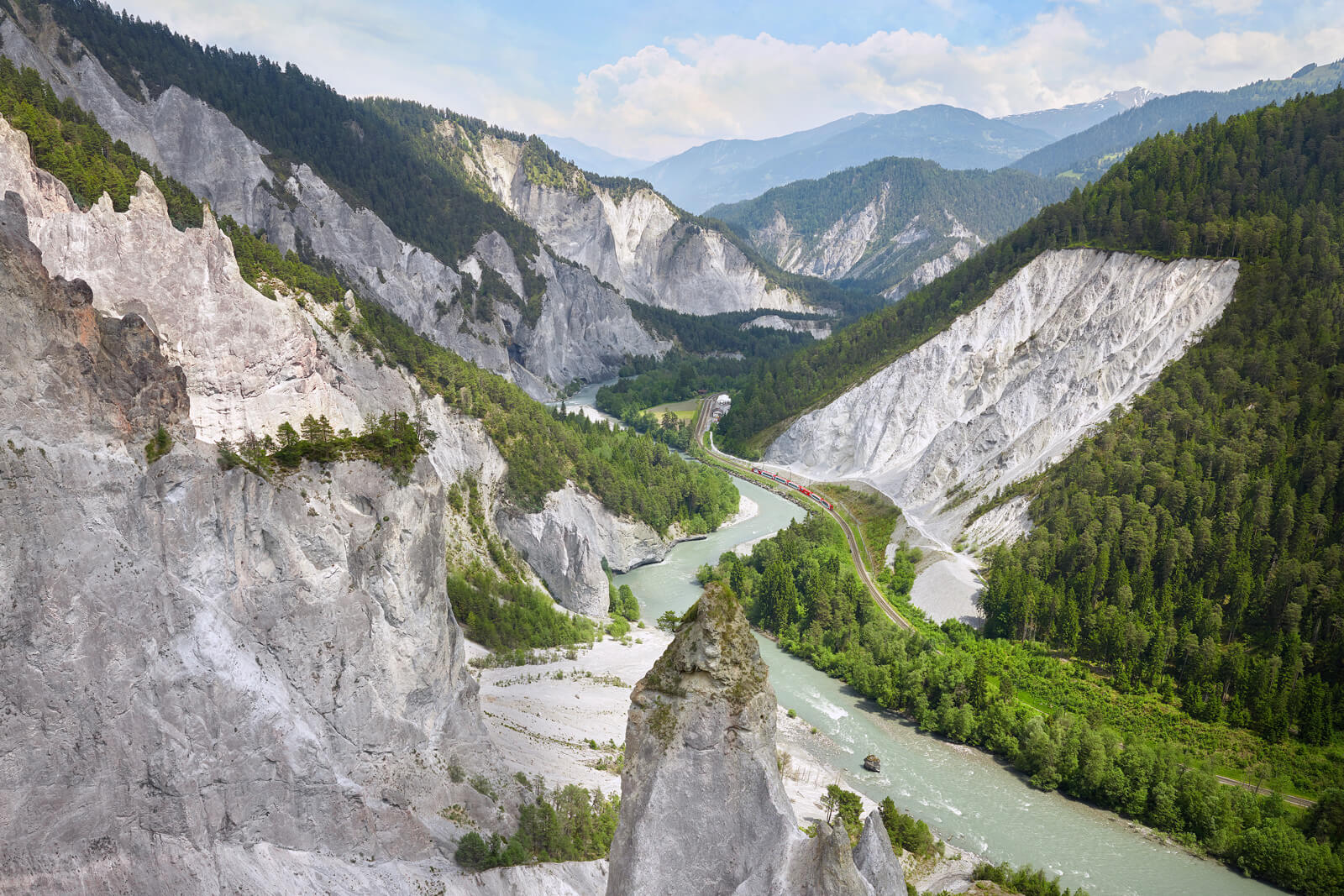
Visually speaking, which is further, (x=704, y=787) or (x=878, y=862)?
(x=878, y=862)

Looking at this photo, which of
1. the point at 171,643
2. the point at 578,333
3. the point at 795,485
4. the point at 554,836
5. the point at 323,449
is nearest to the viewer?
the point at 171,643

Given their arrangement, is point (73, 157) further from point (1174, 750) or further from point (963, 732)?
point (1174, 750)

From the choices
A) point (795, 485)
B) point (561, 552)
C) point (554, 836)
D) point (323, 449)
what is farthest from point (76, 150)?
point (795, 485)

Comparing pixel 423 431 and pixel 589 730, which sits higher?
pixel 423 431

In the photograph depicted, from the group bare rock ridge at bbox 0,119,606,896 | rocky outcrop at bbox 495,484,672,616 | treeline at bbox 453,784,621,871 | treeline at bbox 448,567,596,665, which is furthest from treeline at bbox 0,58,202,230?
rocky outcrop at bbox 495,484,672,616

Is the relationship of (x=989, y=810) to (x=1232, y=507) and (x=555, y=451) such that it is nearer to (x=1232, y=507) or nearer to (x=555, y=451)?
(x=1232, y=507)

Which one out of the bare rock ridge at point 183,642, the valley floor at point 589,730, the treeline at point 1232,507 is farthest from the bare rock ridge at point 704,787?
the treeline at point 1232,507

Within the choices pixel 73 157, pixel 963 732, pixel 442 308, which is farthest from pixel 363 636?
pixel 442 308

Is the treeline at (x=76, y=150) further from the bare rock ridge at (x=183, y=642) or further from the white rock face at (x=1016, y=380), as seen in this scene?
the white rock face at (x=1016, y=380)
